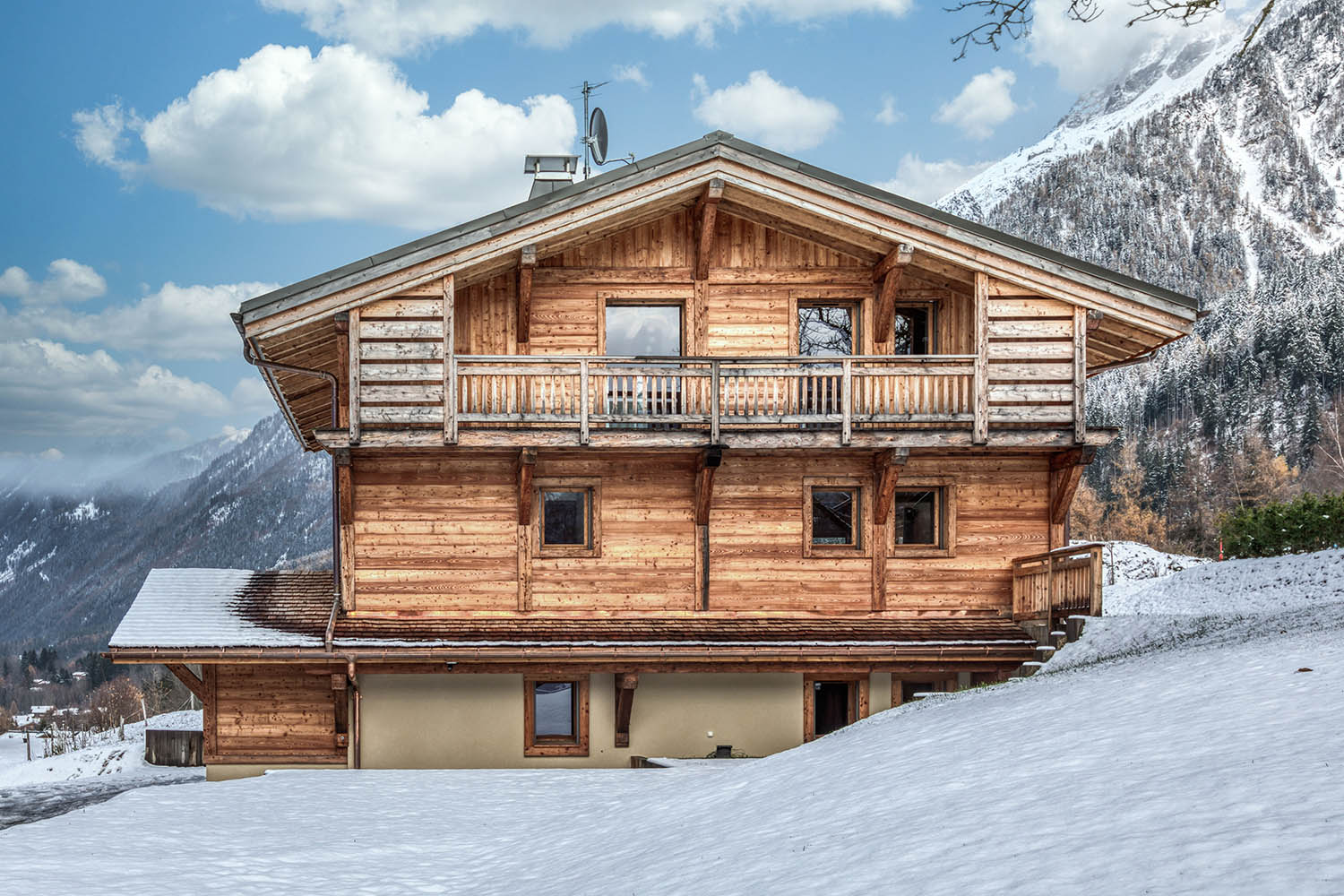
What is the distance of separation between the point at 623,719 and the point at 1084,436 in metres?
8.31

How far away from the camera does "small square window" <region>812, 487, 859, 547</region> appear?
59.4ft

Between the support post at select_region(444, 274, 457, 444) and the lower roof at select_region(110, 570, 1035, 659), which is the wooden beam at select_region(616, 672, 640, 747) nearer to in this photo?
the lower roof at select_region(110, 570, 1035, 659)

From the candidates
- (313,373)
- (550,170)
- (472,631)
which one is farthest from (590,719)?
(550,170)

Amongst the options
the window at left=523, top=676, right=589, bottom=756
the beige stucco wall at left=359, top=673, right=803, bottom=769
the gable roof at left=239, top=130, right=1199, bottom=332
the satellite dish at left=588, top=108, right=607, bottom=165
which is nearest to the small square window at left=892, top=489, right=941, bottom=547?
the beige stucco wall at left=359, top=673, right=803, bottom=769

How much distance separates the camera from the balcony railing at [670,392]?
16.3 meters

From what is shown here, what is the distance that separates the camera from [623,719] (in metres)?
17.3

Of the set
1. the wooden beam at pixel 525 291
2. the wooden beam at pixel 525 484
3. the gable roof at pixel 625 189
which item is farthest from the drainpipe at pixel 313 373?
the wooden beam at pixel 525 291

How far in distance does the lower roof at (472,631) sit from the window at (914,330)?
15.2ft

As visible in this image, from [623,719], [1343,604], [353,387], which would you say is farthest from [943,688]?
[353,387]

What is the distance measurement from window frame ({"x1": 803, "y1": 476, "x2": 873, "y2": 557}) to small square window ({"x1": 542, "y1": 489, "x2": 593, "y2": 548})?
357 centimetres

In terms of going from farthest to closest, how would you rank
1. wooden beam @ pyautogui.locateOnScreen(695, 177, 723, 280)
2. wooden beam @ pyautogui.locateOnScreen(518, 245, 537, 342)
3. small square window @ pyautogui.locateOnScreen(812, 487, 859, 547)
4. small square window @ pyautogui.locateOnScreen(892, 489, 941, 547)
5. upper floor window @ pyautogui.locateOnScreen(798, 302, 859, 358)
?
upper floor window @ pyautogui.locateOnScreen(798, 302, 859, 358), small square window @ pyautogui.locateOnScreen(892, 489, 941, 547), small square window @ pyautogui.locateOnScreen(812, 487, 859, 547), wooden beam @ pyautogui.locateOnScreen(695, 177, 723, 280), wooden beam @ pyautogui.locateOnScreen(518, 245, 537, 342)

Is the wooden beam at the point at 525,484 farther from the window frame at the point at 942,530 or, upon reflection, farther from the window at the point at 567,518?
the window frame at the point at 942,530

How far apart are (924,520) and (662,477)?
177 inches

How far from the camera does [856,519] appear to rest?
58.9 ft
